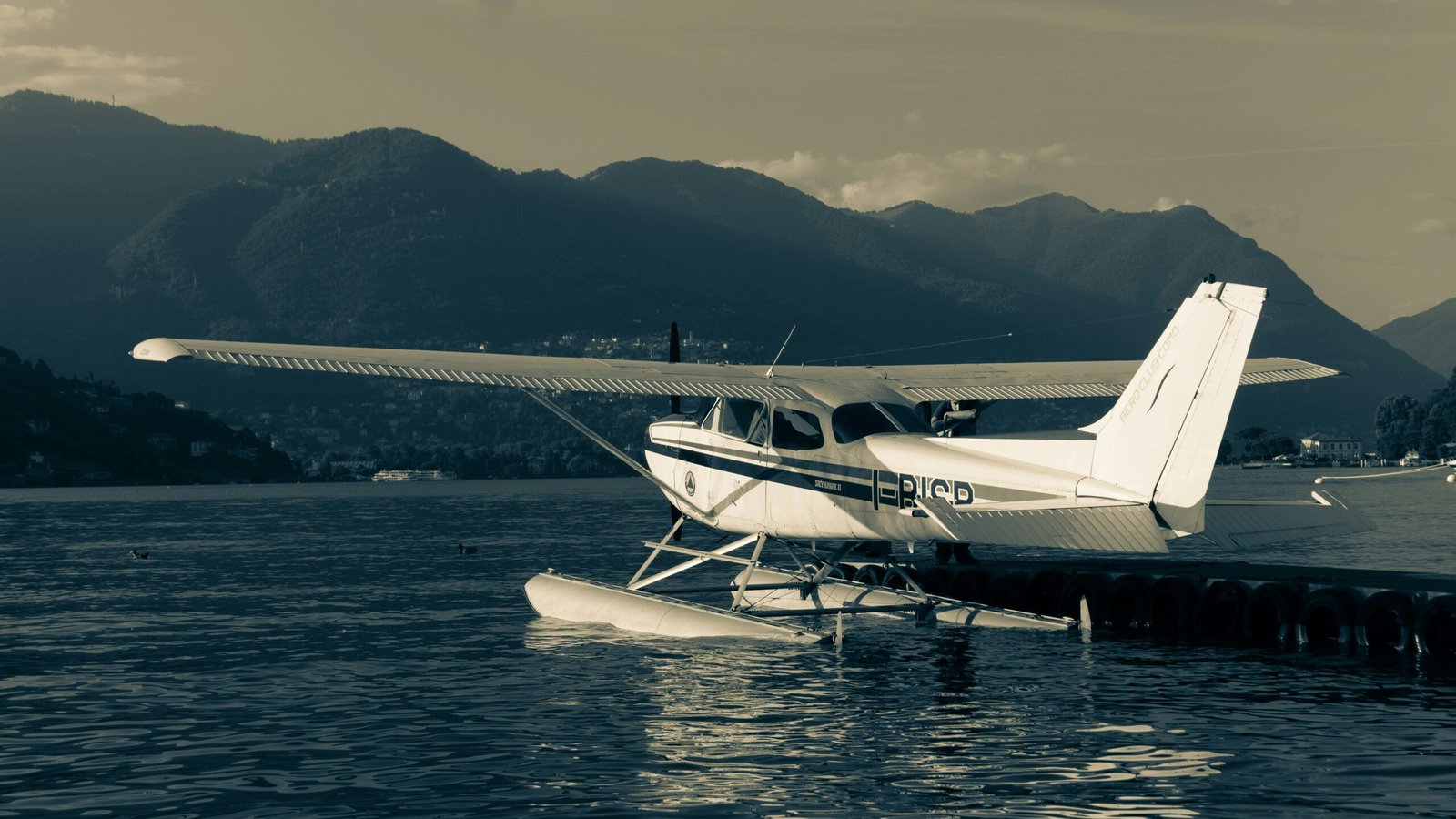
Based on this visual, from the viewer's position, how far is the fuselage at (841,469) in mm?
16250

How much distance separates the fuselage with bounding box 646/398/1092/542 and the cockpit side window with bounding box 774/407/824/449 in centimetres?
1

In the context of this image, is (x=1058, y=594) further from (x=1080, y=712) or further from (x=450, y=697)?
(x=450, y=697)

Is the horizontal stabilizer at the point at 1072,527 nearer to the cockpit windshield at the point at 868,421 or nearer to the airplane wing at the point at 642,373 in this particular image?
the cockpit windshield at the point at 868,421

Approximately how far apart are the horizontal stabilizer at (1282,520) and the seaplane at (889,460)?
0.08 feet

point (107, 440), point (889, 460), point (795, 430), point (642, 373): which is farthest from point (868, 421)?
point (107, 440)

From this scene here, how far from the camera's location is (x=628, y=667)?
17.2 m

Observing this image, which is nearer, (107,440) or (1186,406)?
(1186,406)

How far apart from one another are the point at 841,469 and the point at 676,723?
4.93 m

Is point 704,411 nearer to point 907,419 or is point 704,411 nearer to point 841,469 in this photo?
point 841,469

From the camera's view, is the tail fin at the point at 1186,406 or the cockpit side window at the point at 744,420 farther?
the cockpit side window at the point at 744,420

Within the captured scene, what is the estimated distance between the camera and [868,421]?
58.7ft

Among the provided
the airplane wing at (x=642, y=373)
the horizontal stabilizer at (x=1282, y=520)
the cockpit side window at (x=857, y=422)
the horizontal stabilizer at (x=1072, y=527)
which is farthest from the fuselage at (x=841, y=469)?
the horizontal stabilizer at (x=1282, y=520)

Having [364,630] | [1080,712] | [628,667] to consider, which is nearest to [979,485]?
[1080,712]

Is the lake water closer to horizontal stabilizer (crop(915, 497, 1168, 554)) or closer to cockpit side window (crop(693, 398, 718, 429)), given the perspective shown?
horizontal stabilizer (crop(915, 497, 1168, 554))
